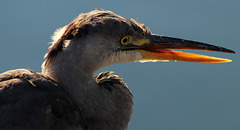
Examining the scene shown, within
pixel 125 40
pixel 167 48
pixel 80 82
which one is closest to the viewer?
pixel 80 82

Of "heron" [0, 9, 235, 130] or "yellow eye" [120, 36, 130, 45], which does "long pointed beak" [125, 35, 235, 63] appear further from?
"yellow eye" [120, 36, 130, 45]

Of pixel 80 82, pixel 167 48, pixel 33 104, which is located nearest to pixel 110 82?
pixel 80 82

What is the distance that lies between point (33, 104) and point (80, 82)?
0.84 feet

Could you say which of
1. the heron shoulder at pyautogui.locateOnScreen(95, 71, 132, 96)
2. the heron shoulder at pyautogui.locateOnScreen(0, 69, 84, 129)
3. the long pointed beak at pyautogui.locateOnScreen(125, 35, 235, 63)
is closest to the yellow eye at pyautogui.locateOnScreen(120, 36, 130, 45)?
the long pointed beak at pyautogui.locateOnScreen(125, 35, 235, 63)

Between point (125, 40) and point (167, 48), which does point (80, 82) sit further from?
point (167, 48)

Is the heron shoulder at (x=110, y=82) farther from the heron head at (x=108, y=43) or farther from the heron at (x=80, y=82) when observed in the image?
the heron head at (x=108, y=43)

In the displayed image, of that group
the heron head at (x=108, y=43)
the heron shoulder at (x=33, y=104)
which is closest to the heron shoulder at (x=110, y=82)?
the heron head at (x=108, y=43)

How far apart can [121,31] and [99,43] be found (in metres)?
0.13

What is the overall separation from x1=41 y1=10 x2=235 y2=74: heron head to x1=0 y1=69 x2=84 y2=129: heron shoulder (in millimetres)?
157

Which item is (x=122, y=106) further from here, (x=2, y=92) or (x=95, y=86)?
(x=2, y=92)

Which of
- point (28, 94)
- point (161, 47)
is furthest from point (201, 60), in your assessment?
point (28, 94)

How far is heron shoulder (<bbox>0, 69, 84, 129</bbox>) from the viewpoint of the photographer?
4.58 ft

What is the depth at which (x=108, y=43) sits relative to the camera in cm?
164

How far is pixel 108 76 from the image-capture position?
1.86 meters
